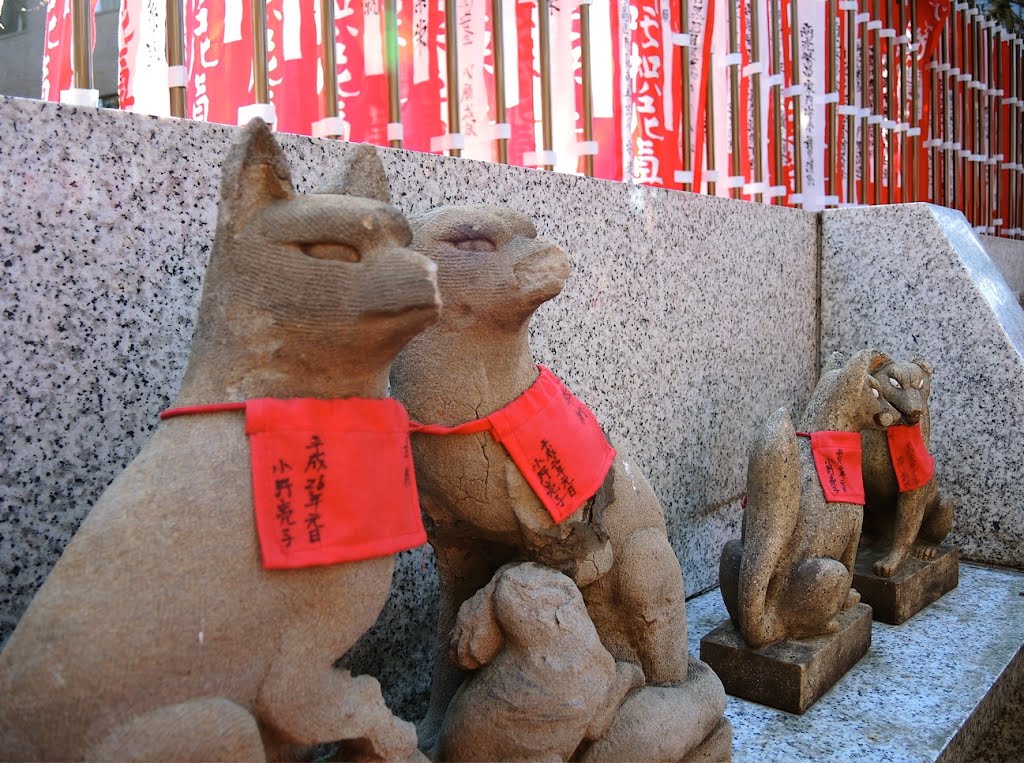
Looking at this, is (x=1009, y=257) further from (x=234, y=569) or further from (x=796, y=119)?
(x=234, y=569)

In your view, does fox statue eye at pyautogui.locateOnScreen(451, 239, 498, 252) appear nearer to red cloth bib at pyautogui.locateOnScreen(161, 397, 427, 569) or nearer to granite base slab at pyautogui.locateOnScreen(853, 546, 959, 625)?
red cloth bib at pyautogui.locateOnScreen(161, 397, 427, 569)

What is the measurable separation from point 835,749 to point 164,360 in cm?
150

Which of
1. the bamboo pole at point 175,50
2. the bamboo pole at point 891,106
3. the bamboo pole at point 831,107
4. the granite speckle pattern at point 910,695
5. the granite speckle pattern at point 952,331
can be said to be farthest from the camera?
the bamboo pole at point 891,106

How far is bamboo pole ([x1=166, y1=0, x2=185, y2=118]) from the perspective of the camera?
162cm

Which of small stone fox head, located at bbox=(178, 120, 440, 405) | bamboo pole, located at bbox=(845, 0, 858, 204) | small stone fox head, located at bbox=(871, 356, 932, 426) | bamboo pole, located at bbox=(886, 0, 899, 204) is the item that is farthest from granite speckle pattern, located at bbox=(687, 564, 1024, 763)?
bamboo pole, located at bbox=(886, 0, 899, 204)

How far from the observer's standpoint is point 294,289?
104 cm

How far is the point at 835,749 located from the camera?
5.89 feet

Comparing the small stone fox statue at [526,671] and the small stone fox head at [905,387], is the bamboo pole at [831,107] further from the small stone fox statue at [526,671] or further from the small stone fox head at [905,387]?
the small stone fox statue at [526,671]

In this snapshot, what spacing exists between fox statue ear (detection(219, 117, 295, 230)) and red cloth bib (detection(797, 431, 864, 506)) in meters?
1.52

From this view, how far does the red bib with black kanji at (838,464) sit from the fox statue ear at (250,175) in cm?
152

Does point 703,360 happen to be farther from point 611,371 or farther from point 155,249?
point 155,249

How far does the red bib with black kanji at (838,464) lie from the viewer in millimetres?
2092

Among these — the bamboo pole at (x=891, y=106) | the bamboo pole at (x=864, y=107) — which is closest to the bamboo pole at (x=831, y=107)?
the bamboo pole at (x=864, y=107)

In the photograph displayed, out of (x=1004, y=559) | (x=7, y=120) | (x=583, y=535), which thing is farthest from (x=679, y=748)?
(x=1004, y=559)
